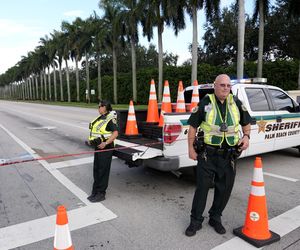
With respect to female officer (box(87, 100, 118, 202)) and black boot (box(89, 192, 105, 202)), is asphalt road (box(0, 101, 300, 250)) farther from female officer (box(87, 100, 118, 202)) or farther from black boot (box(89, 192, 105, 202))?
female officer (box(87, 100, 118, 202))

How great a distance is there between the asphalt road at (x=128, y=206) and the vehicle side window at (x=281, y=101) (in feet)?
4.22

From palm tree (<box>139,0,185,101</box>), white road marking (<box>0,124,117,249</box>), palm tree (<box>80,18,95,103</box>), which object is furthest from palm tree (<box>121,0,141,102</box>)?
white road marking (<box>0,124,117,249</box>)

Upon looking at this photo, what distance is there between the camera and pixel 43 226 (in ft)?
12.2

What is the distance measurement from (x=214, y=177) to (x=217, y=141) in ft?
1.57

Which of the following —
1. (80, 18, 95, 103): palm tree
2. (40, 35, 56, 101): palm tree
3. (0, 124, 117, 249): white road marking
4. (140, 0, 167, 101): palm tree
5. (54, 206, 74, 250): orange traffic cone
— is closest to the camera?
(54, 206, 74, 250): orange traffic cone

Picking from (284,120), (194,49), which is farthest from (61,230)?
(194,49)

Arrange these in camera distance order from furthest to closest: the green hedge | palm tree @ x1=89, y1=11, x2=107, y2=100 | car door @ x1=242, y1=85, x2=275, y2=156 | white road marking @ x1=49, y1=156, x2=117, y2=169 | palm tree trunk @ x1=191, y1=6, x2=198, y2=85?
palm tree @ x1=89, y1=11, x2=107, y2=100 < the green hedge < palm tree trunk @ x1=191, y1=6, x2=198, y2=85 < white road marking @ x1=49, y1=156, x2=117, y2=169 < car door @ x1=242, y1=85, x2=275, y2=156

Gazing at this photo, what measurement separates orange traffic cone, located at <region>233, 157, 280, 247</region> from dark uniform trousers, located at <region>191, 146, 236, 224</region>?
28 centimetres

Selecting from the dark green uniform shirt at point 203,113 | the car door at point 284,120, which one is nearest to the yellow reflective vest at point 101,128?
the dark green uniform shirt at point 203,113

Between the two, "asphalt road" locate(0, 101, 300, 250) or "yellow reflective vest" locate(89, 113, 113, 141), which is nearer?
"asphalt road" locate(0, 101, 300, 250)

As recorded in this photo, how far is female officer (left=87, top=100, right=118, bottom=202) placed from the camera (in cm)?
455

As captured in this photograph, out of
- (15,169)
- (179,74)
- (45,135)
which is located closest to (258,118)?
(15,169)

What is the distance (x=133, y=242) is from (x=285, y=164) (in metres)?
4.66

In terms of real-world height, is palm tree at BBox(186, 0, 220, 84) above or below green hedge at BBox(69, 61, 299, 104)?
above
